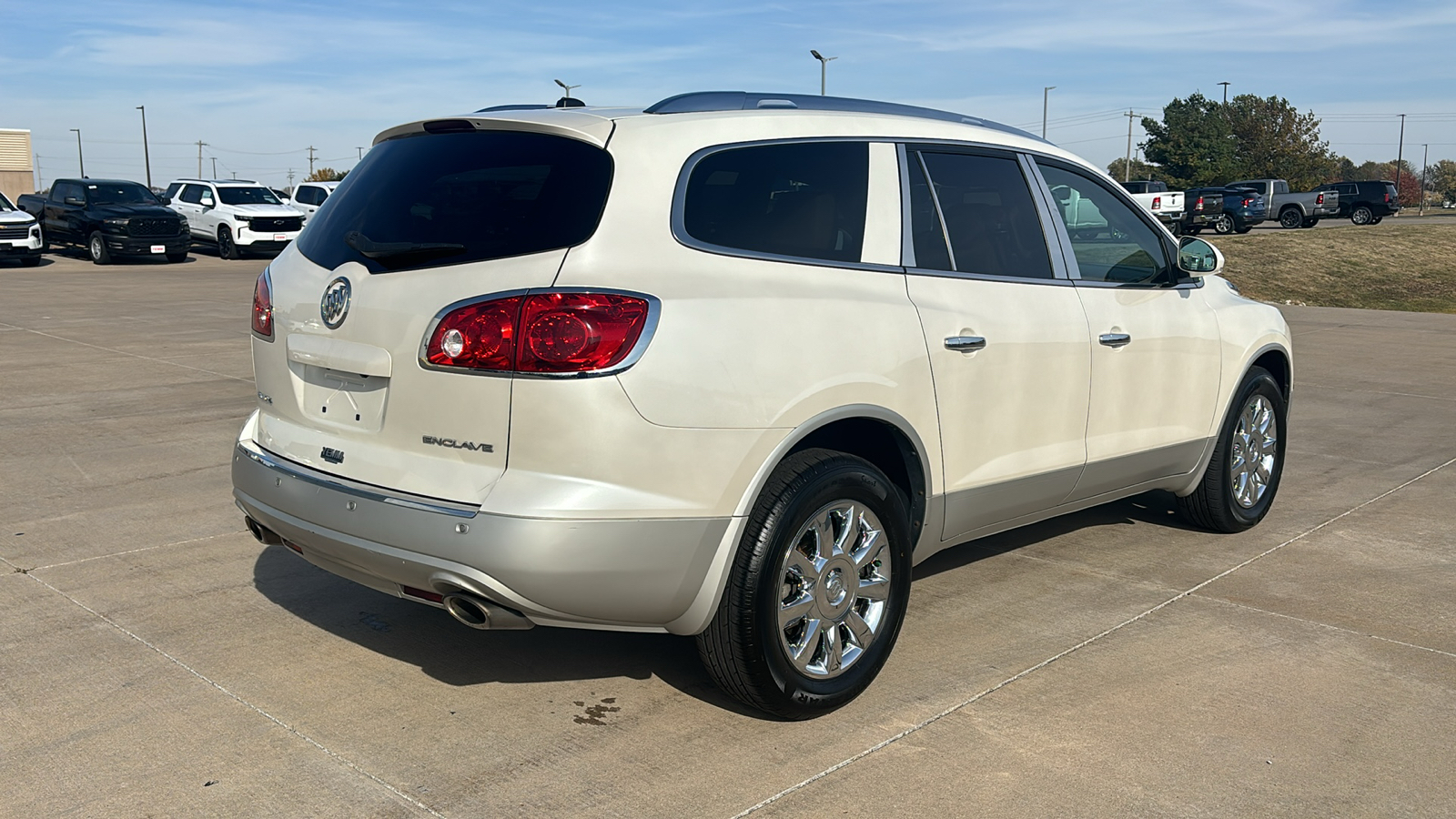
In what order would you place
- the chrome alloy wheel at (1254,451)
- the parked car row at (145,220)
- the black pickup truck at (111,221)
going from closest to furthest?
the chrome alloy wheel at (1254,451) → the parked car row at (145,220) → the black pickup truck at (111,221)

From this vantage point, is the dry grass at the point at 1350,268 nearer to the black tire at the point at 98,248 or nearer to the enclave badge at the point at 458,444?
the enclave badge at the point at 458,444

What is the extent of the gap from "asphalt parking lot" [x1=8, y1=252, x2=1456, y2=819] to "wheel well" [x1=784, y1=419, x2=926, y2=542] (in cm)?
59

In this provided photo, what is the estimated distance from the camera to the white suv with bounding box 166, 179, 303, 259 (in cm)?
2975

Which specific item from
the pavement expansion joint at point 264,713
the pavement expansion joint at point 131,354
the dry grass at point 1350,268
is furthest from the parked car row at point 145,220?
the pavement expansion joint at point 264,713

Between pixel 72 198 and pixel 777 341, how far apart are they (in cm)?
2973

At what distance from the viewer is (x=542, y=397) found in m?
3.25

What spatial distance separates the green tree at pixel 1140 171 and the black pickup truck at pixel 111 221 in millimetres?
69597

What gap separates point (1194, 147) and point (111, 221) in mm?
78411

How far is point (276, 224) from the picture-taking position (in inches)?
1178

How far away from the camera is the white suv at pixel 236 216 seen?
29750 mm

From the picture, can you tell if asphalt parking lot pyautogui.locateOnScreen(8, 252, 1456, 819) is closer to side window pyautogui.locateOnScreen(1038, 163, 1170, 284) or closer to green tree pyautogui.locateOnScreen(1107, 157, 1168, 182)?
side window pyautogui.locateOnScreen(1038, 163, 1170, 284)

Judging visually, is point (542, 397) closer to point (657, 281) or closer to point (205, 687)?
point (657, 281)

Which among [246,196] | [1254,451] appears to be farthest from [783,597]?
[246,196]

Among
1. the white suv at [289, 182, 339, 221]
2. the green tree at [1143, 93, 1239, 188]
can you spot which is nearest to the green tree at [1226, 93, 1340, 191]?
the green tree at [1143, 93, 1239, 188]
